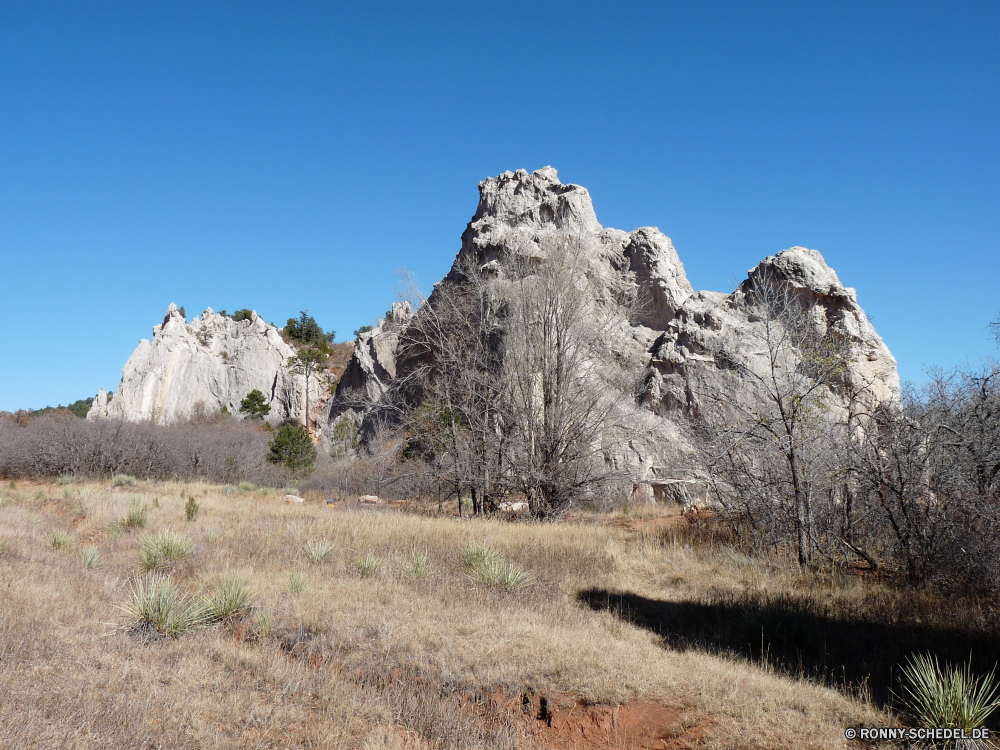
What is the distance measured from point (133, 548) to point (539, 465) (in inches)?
359

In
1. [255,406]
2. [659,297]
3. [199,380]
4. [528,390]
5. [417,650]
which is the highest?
[659,297]

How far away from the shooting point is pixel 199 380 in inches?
1994

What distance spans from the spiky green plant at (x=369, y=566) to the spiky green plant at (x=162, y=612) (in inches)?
99.8

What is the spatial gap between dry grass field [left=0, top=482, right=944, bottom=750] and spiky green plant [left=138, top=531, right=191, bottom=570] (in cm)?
7

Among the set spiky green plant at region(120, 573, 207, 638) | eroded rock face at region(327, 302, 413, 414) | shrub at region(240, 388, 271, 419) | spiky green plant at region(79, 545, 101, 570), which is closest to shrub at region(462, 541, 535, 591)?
spiky green plant at region(120, 573, 207, 638)

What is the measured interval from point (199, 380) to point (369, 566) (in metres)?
48.2

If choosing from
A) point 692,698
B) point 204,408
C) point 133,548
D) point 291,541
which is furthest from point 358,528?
point 204,408

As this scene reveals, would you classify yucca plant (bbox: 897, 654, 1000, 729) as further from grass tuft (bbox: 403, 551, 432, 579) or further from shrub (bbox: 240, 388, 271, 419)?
shrub (bbox: 240, 388, 271, 419)

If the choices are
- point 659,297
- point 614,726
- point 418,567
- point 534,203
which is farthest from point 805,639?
point 534,203

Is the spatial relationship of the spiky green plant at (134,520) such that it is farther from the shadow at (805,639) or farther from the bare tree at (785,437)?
the bare tree at (785,437)

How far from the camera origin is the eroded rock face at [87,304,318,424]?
154 ft

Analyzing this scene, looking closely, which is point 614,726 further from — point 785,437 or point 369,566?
point 785,437

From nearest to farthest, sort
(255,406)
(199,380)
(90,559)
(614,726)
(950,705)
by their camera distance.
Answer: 1. (950,705)
2. (614,726)
3. (90,559)
4. (255,406)
5. (199,380)

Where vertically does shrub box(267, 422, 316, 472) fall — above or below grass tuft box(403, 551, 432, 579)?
above
